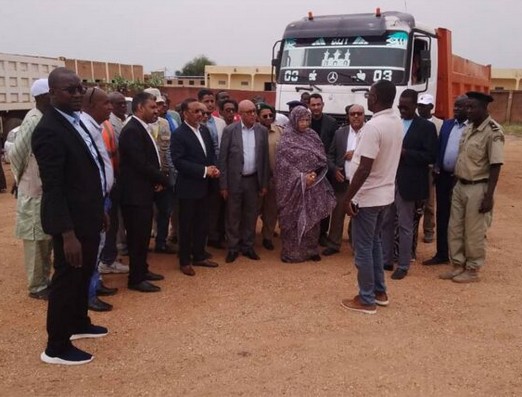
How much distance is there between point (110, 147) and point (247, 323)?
1.95 metres

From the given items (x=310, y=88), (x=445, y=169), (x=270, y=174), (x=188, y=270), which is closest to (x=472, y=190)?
(x=445, y=169)

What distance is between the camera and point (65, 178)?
2986mm

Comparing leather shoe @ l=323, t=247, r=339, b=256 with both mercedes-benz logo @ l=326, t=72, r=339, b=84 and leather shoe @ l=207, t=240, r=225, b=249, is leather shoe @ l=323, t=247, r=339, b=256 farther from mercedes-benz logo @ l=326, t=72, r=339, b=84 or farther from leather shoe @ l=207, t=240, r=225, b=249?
mercedes-benz logo @ l=326, t=72, r=339, b=84

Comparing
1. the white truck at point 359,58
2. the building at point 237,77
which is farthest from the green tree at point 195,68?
the white truck at point 359,58

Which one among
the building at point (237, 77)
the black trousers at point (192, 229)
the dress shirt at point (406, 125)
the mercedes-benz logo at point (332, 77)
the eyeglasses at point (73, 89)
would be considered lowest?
the black trousers at point (192, 229)

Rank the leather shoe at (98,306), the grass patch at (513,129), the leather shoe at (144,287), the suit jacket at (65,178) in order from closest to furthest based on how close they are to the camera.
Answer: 1. the suit jacket at (65,178)
2. the leather shoe at (98,306)
3. the leather shoe at (144,287)
4. the grass patch at (513,129)

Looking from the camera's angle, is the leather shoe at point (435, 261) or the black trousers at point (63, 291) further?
the leather shoe at point (435, 261)

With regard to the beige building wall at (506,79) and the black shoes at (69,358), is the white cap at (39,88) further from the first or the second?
the beige building wall at (506,79)

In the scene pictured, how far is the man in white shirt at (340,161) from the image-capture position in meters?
5.36

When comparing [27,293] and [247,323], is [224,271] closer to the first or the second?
[247,323]

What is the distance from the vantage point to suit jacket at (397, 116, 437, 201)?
4.80 metres

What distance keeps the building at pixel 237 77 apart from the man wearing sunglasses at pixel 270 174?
88.7ft

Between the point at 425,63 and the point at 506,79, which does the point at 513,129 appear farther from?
the point at 425,63

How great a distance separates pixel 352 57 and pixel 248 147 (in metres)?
2.95
